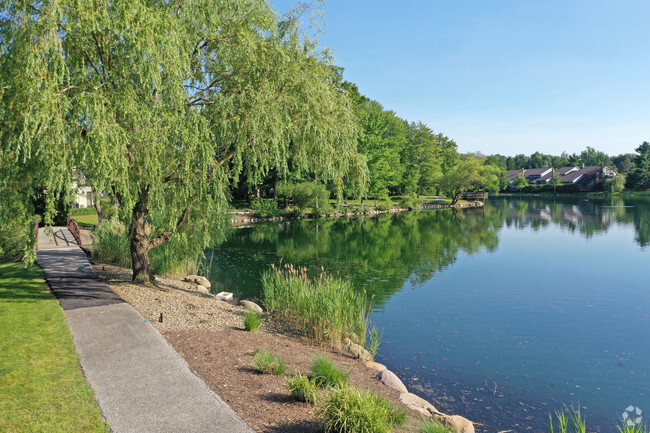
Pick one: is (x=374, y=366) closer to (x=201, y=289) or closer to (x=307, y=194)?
(x=201, y=289)

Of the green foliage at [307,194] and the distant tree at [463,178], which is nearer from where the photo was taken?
the green foliage at [307,194]

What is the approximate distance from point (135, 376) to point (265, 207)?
3774 cm

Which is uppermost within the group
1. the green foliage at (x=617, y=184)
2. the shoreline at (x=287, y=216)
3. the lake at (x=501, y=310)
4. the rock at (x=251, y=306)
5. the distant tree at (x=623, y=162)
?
the distant tree at (x=623, y=162)

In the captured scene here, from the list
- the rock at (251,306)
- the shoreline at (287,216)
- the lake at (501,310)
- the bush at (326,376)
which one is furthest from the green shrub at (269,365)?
the shoreline at (287,216)

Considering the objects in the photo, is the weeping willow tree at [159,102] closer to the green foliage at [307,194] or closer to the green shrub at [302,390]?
the green shrub at [302,390]

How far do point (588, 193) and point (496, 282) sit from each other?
290 ft

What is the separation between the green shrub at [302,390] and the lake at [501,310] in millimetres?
3212

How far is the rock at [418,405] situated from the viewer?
698cm

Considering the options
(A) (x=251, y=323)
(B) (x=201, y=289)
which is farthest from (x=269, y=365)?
(B) (x=201, y=289)

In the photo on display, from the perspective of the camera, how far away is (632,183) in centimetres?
8588

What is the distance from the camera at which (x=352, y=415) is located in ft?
17.0

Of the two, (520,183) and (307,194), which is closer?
(307,194)

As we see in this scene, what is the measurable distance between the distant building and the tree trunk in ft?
334

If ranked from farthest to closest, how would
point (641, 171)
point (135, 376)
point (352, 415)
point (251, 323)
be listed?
point (641, 171) → point (251, 323) → point (135, 376) → point (352, 415)
